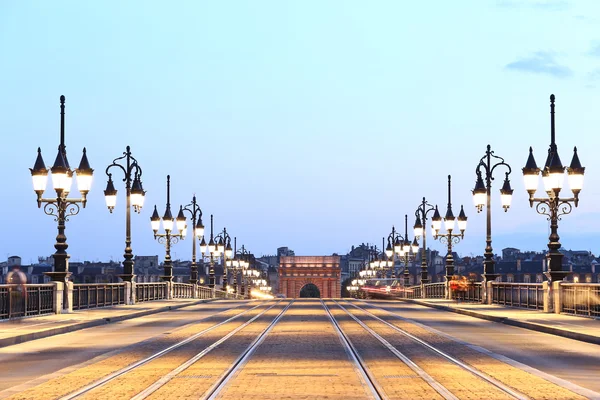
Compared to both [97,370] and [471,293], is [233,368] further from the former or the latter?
[471,293]

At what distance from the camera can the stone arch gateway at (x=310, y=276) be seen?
629 feet

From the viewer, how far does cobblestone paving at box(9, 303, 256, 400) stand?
44.6ft

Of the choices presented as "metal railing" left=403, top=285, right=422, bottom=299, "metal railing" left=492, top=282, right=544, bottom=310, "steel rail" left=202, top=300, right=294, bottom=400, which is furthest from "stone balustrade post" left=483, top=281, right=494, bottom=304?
"metal railing" left=403, top=285, right=422, bottom=299

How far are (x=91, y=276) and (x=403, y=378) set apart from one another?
184m

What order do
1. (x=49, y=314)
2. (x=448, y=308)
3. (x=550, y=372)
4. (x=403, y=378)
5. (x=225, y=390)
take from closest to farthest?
(x=225, y=390) < (x=403, y=378) < (x=550, y=372) < (x=49, y=314) < (x=448, y=308)

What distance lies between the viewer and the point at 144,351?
20.9m

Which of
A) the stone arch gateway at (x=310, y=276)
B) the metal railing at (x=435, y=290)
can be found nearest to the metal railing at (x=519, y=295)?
the metal railing at (x=435, y=290)

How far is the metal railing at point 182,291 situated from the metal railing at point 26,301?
1033 inches

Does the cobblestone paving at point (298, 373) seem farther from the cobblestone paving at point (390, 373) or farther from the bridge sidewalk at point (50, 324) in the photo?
the bridge sidewalk at point (50, 324)

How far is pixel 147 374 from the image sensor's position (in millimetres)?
16016

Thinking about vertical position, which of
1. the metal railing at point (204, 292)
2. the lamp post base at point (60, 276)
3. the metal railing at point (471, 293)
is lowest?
the metal railing at point (204, 292)

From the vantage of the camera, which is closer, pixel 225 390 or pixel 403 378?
pixel 225 390

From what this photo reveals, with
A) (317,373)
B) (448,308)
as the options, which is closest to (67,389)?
(317,373)

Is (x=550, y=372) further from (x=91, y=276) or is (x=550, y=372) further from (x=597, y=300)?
(x=91, y=276)
